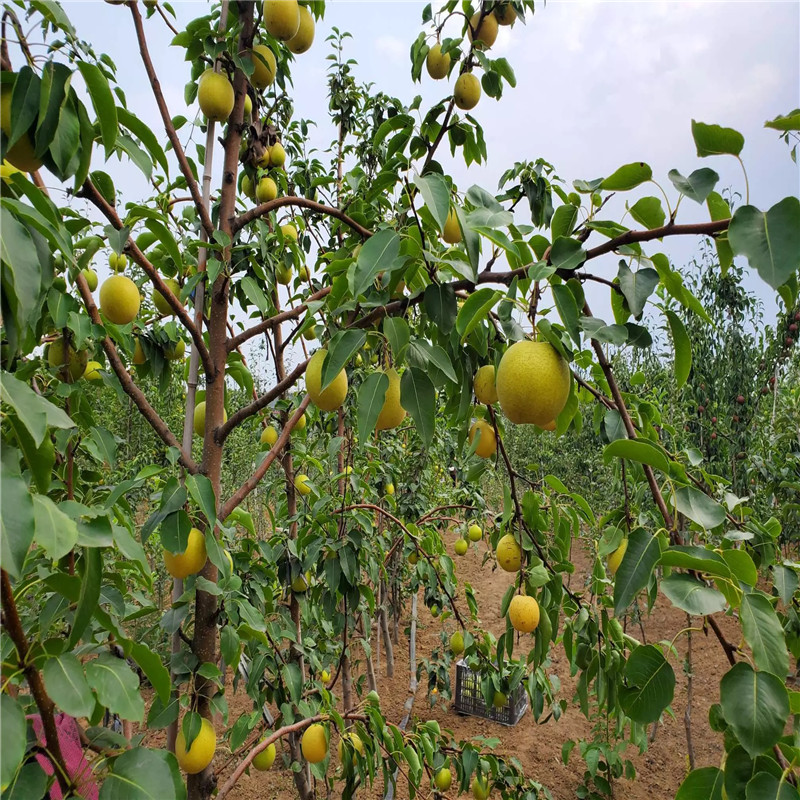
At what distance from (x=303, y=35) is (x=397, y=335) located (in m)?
1.43

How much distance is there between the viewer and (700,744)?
4473 millimetres

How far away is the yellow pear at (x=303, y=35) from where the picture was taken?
176 cm

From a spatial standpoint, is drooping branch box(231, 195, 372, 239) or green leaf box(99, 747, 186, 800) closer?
green leaf box(99, 747, 186, 800)

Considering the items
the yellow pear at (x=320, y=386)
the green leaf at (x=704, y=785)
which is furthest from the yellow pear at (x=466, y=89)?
the green leaf at (x=704, y=785)

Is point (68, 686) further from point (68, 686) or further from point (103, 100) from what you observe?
point (103, 100)

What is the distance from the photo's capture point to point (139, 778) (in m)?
0.76

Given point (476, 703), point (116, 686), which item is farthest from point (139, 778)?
point (476, 703)

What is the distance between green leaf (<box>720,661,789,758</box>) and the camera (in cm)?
72

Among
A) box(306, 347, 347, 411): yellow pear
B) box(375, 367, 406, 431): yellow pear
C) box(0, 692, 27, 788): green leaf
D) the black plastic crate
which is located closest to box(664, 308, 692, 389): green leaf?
box(375, 367, 406, 431): yellow pear

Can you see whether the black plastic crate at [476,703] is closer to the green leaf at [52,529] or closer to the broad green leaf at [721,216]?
the broad green leaf at [721,216]

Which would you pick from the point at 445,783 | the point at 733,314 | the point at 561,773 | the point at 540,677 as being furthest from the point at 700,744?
the point at 733,314

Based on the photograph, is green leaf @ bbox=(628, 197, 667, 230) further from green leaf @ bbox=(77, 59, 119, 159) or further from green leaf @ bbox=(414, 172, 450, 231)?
green leaf @ bbox=(77, 59, 119, 159)

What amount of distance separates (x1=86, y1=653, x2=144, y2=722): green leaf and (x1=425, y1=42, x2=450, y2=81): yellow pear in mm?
→ 1779

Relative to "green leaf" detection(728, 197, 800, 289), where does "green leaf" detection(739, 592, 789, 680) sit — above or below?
below
